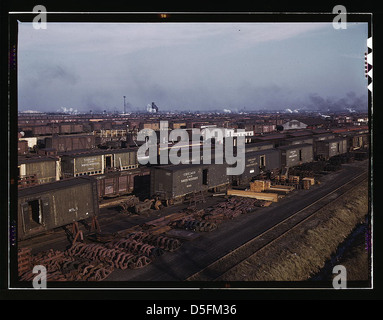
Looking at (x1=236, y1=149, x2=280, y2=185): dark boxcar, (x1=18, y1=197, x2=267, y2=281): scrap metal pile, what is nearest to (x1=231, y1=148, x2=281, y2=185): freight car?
(x1=236, y1=149, x2=280, y2=185): dark boxcar

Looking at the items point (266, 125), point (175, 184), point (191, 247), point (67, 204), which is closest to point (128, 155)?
point (175, 184)

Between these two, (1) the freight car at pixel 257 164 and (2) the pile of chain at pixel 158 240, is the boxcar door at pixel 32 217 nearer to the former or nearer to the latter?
(2) the pile of chain at pixel 158 240

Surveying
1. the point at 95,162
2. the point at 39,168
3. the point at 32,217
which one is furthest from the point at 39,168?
the point at 32,217

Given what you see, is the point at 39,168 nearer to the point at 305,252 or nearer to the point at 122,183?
the point at 122,183

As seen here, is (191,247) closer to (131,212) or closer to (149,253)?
(149,253)

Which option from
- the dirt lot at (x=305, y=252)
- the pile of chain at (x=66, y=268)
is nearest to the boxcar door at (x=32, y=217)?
the pile of chain at (x=66, y=268)
